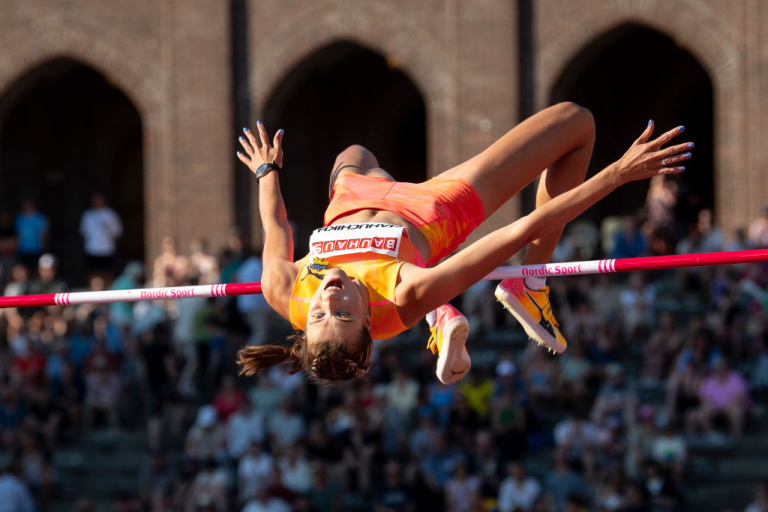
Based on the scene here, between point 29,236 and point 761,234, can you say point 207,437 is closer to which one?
point 29,236

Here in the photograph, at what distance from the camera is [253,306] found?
49.6ft

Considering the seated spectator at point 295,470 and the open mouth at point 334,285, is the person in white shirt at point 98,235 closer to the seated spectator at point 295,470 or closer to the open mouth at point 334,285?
the seated spectator at point 295,470

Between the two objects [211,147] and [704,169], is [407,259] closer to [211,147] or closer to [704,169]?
[211,147]

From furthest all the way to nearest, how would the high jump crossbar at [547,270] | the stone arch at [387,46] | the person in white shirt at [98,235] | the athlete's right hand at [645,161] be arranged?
1. the stone arch at [387,46]
2. the person in white shirt at [98,235]
3. the high jump crossbar at [547,270]
4. the athlete's right hand at [645,161]

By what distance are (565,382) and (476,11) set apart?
6.46 m

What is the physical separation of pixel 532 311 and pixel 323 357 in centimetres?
160

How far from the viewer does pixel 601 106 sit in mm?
20703

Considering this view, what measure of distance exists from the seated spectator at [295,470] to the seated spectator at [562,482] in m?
2.30

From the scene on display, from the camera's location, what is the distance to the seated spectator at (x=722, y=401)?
12508 millimetres

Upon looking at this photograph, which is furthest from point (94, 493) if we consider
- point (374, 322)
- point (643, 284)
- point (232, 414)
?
point (374, 322)

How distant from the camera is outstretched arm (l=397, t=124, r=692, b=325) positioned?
5.28m

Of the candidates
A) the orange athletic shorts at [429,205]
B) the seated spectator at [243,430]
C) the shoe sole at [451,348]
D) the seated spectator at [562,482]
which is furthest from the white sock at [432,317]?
the seated spectator at [243,430]

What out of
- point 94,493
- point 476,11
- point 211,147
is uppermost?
point 476,11

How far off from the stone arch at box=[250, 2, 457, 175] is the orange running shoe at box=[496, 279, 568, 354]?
11.2m
